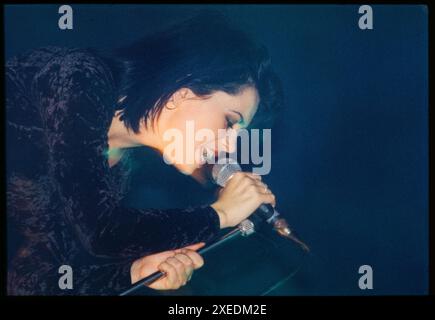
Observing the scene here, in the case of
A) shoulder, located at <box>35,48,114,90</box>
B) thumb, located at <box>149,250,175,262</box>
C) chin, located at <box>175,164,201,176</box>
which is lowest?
thumb, located at <box>149,250,175,262</box>

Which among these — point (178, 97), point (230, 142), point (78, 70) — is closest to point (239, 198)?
point (230, 142)

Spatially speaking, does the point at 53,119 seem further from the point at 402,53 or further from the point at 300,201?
the point at 402,53

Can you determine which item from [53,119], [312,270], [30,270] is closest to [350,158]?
[312,270]

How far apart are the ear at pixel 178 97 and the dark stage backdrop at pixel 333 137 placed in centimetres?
33

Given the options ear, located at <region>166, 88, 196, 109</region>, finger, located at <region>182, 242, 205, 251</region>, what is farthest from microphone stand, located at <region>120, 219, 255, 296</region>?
ear, located at <region>166, 88, 196, 109</region>

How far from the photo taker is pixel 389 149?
2213 mm

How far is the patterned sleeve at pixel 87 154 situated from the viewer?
1691mm

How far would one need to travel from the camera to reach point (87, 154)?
5.69ft

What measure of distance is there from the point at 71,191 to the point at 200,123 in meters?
0.63

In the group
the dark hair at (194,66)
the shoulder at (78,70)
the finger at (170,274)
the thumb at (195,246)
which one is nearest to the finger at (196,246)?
the thumb at (195,246)

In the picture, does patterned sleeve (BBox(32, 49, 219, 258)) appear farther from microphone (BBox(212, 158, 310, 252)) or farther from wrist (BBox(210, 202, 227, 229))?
microphone (BBox(212, 158, 310, 252))

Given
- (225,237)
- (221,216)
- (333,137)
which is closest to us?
(221,216)

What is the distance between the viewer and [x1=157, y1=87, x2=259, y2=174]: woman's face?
6.66ft

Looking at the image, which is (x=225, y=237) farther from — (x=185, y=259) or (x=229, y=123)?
(x=229, y=123)
